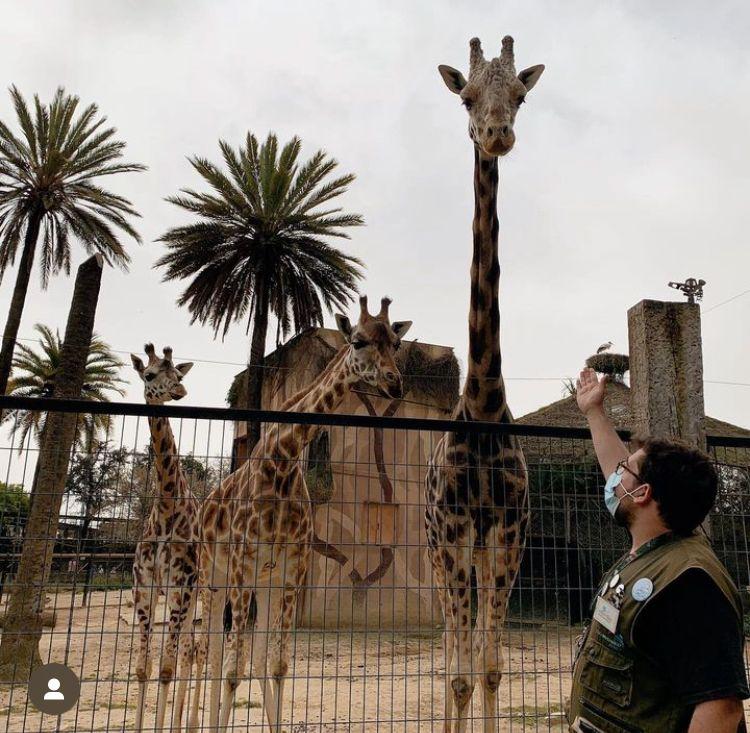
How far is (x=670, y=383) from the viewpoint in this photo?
4609 millimetres

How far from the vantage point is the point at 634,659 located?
2.13 metres

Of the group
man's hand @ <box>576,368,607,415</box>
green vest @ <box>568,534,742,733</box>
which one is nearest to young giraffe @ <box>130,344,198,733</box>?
man's hand @ <box>576,368,607,415</box>

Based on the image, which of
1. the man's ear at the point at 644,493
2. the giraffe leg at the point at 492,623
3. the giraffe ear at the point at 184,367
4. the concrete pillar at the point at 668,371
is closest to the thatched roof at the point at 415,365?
the giraffe ear at the point at 184,367

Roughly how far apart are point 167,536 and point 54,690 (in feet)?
10.8

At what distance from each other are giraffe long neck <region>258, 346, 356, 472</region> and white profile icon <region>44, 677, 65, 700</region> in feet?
8.45

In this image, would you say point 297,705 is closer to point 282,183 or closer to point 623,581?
point 623,581

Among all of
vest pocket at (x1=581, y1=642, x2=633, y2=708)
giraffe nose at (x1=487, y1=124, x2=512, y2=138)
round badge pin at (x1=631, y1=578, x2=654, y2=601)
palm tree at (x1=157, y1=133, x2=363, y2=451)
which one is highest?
palm tree at (x1=157, y1=133, x2=363, y2=451)

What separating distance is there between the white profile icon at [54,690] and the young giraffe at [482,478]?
2.15m

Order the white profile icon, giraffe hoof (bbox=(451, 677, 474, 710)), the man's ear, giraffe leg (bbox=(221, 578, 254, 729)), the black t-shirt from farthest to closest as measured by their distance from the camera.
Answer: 1. giraffe leg (bbox=(221, 578, 254, 729))
2. giraffe hoof (bbox=(451, 677, 474, 710))
3. the white profile icon
4. the man's ear
5. the black t-shirt

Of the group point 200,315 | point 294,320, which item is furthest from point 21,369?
point 294,320

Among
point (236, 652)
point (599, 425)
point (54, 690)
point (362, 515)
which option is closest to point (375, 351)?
point (236, 652)

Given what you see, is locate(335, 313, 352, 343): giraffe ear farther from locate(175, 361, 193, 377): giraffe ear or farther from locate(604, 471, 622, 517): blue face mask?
locate(604, 471, 622, 517): blue face mask

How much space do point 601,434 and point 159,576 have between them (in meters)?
4.85

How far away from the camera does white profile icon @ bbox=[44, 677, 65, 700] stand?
367cm
